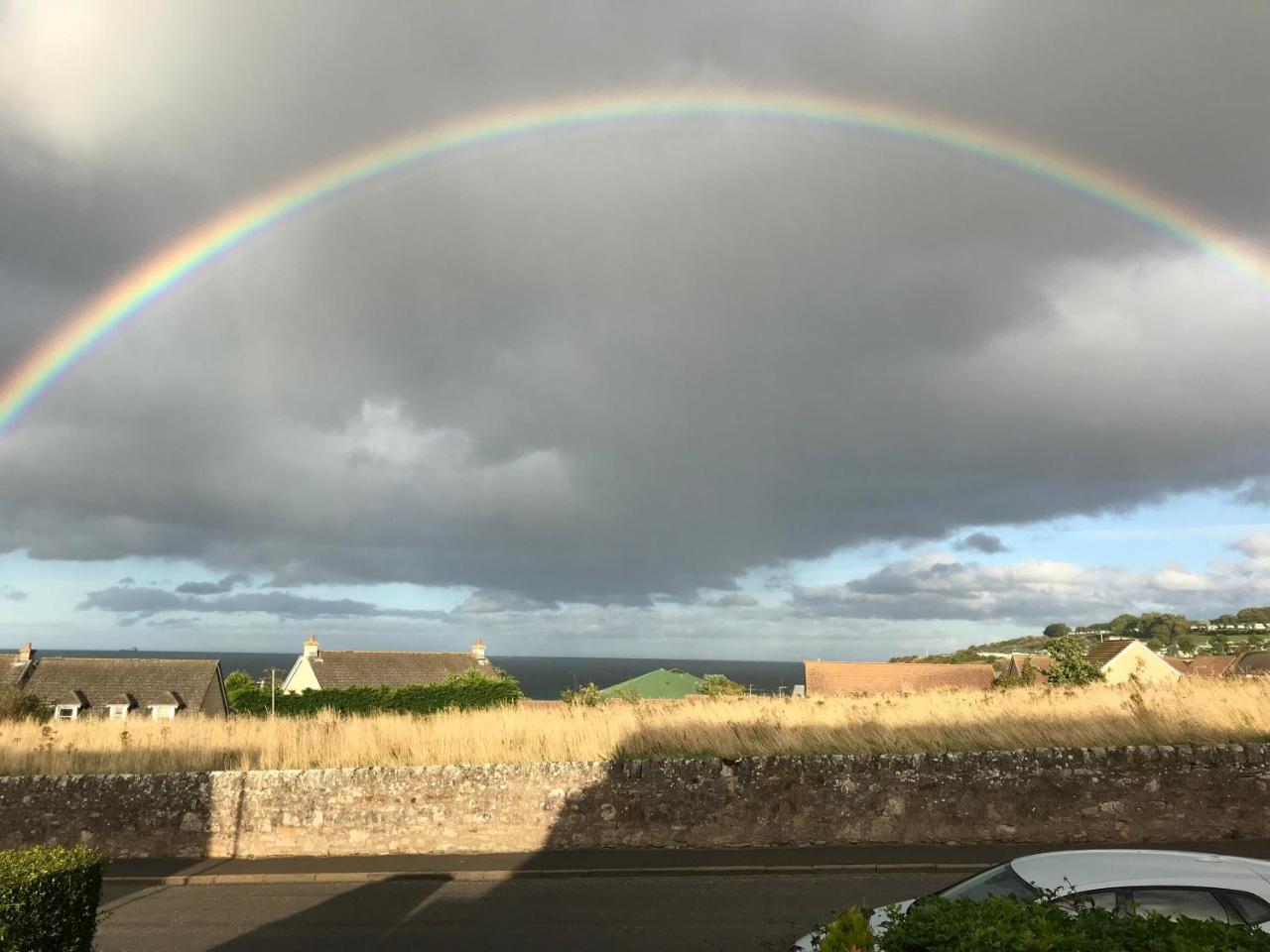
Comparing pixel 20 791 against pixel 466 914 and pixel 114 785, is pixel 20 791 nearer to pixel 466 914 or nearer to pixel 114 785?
pixel 114 785

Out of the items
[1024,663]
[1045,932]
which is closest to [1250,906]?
[1045,932]

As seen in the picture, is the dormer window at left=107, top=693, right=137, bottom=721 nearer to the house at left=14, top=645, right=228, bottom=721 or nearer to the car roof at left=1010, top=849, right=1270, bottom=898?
the house at left=14, top=645, right=228, bottom=721

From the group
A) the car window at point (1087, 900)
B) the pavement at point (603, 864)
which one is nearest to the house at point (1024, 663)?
the pavement at point (603, 864)

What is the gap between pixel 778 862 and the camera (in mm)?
13219

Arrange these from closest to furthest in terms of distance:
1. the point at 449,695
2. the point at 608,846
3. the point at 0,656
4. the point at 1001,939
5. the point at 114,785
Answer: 1. the point at 1001,939
2. the point at 608,846
3. the point at 114,785
4. the point at 449,695
5. the point at 0,656

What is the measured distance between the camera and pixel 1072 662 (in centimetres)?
4984

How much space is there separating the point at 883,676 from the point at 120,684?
48658mm

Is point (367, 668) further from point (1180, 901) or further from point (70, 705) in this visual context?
point (1180, 901)

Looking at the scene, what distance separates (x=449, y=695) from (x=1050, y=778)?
35817 millimetres

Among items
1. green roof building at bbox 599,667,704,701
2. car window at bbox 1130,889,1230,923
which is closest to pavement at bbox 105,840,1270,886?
car window at bbox 1130,889,1230,923

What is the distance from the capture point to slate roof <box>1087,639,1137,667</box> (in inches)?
2394

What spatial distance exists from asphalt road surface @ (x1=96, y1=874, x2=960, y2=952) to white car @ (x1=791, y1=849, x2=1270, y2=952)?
129 inches

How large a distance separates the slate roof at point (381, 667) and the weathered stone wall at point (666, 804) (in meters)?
44.5

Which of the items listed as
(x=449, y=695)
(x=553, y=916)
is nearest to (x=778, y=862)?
(x=553, y=916)
